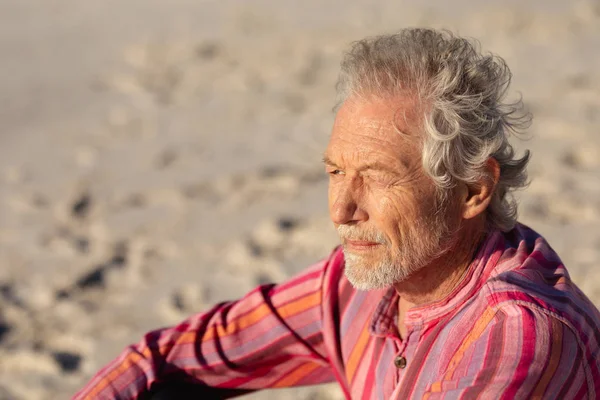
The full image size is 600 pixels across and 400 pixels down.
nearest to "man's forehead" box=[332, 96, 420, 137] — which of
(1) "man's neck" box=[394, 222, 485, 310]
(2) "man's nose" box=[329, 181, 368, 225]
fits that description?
(2) "man's nose" box=[329, 181, 368, 225]

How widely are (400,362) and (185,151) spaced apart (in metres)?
3.61

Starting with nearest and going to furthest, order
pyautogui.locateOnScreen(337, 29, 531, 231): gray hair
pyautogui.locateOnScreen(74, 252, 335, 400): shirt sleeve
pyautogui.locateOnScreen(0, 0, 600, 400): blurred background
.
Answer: pyautogui.locateOnScreen(337, 29, 531, 231): gray hair
pyautogui.locateOnScreen(74, 252, 335, 400): shirt sleeve
pyautogui.locateOnScreen(0, 0, 600, 400): blurred background

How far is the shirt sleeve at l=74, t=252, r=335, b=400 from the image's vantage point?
2.18m

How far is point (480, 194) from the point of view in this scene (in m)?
1.88

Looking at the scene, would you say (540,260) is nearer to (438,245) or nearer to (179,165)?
(438,245)

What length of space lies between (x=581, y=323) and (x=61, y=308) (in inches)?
105

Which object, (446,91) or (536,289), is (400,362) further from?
(446,91)

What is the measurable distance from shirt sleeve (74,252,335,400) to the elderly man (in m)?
0.14

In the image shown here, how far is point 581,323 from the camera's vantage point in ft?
5.53

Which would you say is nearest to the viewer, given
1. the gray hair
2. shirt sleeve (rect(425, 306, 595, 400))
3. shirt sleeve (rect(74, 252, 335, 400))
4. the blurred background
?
shirt sleeve (rect(425, 306, 595, 400))

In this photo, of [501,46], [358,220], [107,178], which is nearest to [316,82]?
[501,46]

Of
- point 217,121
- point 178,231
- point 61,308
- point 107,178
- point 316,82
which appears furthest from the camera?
point 316,82

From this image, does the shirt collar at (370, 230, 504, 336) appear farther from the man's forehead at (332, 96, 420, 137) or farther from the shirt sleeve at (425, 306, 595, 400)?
the man's forehead at (332, 96, 420, 137)

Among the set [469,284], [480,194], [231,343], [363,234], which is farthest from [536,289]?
[231,343]
